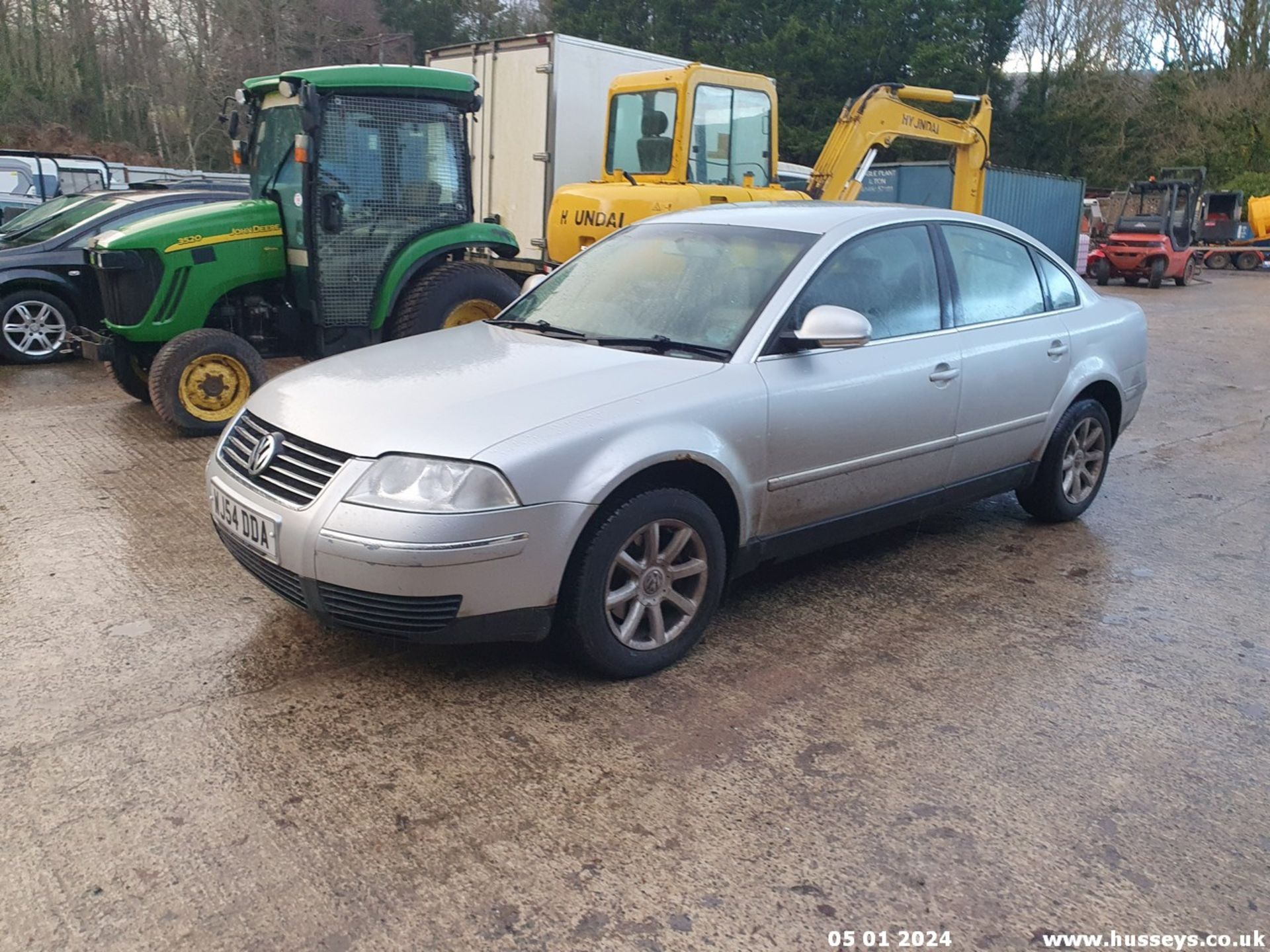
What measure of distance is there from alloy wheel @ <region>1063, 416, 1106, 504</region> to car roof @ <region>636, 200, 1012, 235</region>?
121 centimetres

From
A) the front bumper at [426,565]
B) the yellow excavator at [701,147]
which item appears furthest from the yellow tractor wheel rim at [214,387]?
the front bumper at [426,565]

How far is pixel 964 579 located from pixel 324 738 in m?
2.91

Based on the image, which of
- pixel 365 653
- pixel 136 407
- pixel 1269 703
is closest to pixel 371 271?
pixel 136 407

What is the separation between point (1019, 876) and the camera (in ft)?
9.07

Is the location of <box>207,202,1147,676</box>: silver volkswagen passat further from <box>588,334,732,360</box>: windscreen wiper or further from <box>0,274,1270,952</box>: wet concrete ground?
<box>0,274,1270,952</box>: wet concrete ground

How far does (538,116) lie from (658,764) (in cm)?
1012

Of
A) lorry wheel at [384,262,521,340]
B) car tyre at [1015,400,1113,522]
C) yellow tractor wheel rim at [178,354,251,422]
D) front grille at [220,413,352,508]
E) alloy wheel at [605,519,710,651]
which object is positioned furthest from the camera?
lorry wheel at [384,262,521,340]

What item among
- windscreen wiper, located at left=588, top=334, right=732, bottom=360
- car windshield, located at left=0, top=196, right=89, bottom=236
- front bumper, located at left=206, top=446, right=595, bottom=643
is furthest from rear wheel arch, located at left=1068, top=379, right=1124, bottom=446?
car windshield, located at left=0, top=196, right=89, bottom=236

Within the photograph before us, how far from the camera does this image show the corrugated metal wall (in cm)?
2367

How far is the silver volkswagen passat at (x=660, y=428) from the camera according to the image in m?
3.38

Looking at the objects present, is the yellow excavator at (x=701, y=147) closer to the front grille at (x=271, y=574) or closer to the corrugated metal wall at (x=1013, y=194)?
the front grille at (x=271, y=574)

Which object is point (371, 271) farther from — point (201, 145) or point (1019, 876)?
point (201, 145)

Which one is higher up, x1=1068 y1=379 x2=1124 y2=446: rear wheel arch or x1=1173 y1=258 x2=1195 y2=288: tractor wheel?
x1=1068 y1=379 x2=1124 y2=446: rear wheel arch

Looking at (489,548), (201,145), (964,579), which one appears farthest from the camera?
(201,145)
